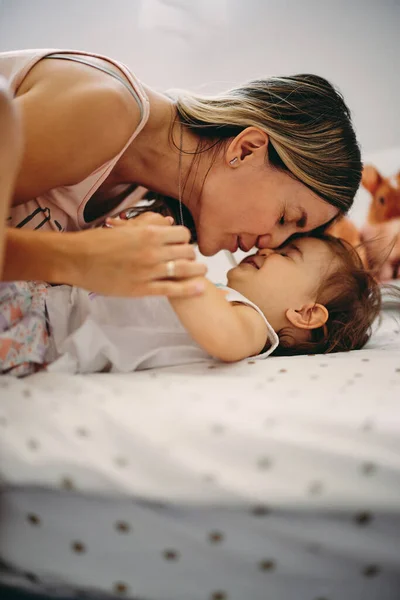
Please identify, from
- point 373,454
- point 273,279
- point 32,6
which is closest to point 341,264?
point 273,279

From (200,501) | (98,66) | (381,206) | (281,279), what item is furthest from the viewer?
(381,206)

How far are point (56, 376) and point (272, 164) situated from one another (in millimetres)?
656

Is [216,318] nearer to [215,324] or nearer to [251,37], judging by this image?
[215,324]

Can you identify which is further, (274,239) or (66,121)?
(274,239)

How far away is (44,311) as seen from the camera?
0.94m

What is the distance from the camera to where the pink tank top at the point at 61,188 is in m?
0.94

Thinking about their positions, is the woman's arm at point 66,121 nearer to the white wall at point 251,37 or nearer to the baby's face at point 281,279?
the baby's face at point 281,279

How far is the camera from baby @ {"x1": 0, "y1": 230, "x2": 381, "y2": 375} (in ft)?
2.70

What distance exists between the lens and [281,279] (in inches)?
42.2

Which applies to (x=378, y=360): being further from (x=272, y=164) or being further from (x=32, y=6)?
(x=32, y=6)

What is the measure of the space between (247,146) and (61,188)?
42 cm

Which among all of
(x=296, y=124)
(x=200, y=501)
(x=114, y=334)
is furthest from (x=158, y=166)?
(x=200, y=501)

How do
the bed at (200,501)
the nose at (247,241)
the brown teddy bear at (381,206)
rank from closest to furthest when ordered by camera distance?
1. the bed at (200,501)
2. the nose at (247,241)
3. the brown teddy bear at (381,206)

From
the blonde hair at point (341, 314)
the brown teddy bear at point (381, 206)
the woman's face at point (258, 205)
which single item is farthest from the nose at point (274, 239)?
the brown teddy bear at point (381, 206)
